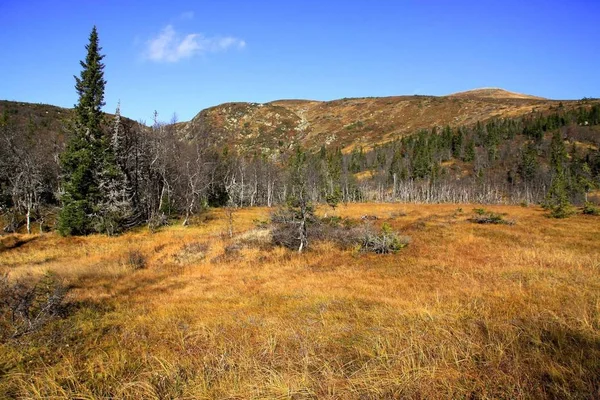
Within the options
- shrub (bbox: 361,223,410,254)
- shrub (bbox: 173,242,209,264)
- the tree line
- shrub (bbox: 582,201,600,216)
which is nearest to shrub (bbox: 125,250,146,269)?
shrub (bbox: 173,242,209,264)

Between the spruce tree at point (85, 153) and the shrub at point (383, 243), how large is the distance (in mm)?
24653

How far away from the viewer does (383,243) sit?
1698 cm

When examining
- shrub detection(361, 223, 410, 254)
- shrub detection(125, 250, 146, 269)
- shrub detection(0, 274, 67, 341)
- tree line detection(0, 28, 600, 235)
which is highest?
tree line detection(0, 28, 600, 235)

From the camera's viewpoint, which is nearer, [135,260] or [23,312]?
[23,312]

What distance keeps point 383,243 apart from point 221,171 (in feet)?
202

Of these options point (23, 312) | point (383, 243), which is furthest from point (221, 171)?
point (23, 312)

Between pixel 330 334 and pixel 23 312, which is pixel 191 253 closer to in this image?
pixel 23 312

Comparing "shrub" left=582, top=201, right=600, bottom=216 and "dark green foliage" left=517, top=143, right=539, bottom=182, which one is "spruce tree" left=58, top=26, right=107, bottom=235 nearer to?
"shrub" left=582, top=201, right=600, bottom=216

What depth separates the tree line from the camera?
3114 cm

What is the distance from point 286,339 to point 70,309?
23.0 ft

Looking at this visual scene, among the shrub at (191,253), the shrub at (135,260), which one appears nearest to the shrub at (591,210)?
the shrub at (191,253)

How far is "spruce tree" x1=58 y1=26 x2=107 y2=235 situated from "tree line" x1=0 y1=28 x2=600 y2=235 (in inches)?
3.6

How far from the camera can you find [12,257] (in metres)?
20.1

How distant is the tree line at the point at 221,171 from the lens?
102ft
